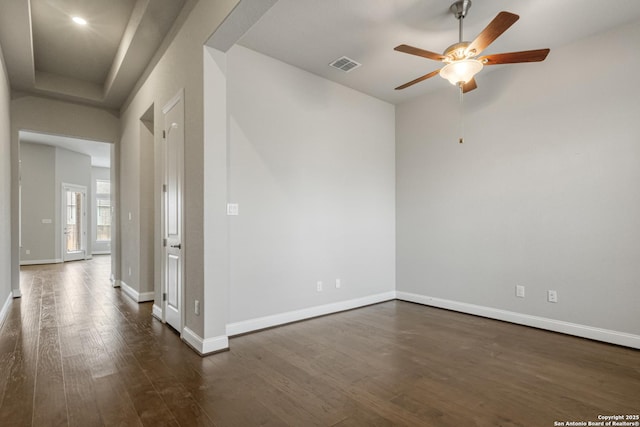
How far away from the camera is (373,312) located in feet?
14.1

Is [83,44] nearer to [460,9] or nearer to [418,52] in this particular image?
[418,52]

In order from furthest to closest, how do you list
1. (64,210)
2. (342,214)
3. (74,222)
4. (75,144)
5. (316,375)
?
(74,222)
(64,210)
(75,144)
(342,214)
(316,375)

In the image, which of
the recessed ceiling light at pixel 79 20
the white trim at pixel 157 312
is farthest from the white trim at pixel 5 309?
the recessed ceiling light at pixel 79 20

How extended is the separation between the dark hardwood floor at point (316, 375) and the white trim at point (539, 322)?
0.11 meters

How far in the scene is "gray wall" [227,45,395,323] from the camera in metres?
3.52

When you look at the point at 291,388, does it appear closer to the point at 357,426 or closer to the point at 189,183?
the point at 357,426

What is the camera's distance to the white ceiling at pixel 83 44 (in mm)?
3273

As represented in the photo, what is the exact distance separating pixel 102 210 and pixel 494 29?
1365cm

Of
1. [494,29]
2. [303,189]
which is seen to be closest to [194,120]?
[303,189]

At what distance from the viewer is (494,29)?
2.32 m

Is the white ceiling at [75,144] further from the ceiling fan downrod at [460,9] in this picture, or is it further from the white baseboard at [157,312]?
the ceiling fan downrod at [460,9]

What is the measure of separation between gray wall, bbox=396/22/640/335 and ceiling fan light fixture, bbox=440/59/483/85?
4.92 feet

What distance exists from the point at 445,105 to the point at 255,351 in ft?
13.1

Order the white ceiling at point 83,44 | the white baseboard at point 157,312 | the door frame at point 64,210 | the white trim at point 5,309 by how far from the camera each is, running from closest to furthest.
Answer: the white ceiling at point 83,44
the white trim at point 5,309
the white baseboard at point 157,312
the door frame at point 64,210
